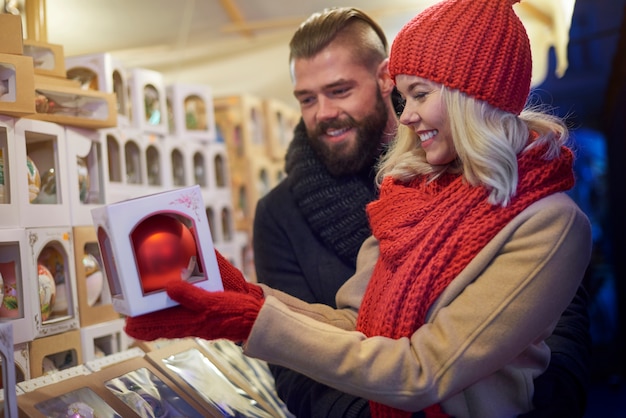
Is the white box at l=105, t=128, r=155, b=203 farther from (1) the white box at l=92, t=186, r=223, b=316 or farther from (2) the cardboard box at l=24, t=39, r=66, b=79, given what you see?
(1) the white box at l=92, t=186, r=223, b=316

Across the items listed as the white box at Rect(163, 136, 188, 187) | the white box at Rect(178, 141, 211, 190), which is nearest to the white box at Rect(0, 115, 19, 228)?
the white box at Rect(163, 136, 188, 187)

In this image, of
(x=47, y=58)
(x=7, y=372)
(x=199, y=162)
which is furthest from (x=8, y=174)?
(x=199, y=162)

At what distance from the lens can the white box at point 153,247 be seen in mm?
1507

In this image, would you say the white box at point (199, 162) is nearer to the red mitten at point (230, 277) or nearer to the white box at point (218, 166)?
the white box at point (218, 166)

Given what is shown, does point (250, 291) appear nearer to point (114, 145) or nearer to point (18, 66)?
point (18, 66)

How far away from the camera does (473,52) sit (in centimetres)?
170

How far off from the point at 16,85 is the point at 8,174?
0.76ft

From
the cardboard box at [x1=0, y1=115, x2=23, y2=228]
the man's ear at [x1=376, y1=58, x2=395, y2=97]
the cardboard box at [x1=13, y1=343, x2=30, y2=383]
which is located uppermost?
the man's ear at [x1=376, y1=58, x2=395, y2=97]

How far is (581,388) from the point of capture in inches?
78.0

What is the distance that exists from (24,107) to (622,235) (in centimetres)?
516

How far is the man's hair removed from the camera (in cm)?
251

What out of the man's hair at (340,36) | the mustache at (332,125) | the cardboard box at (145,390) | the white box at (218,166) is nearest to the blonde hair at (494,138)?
the mustache at (332,125)

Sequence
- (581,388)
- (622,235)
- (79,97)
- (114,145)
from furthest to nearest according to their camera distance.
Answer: (622,235)
(114,145)
(79,97)
(581,388)

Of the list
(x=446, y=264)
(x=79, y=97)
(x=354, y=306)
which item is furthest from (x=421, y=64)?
(x=79, y=97)
